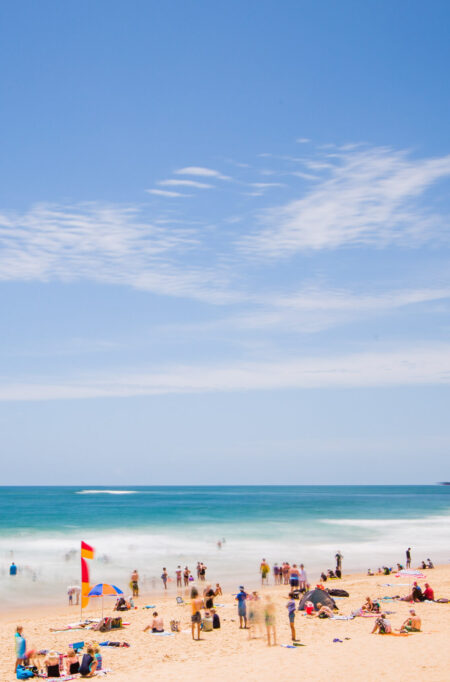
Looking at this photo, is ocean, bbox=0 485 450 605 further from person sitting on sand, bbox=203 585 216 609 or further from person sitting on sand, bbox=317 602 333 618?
person sitting on sand, bbox=317 602 333 618

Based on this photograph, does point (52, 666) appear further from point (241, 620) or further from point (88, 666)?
point (241, 620)

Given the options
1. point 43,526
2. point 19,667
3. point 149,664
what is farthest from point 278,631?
point 43,526

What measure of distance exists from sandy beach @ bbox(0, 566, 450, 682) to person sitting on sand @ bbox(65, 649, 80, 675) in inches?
33.3

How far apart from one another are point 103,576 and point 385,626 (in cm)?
1934

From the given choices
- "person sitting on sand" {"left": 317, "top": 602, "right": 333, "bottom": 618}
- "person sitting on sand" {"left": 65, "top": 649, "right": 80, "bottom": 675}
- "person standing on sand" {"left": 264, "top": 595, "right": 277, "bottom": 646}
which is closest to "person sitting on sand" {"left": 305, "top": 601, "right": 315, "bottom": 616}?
"person sitting on sand" {"left": 317, "top": 602, "right": 333, "bottom": 618}

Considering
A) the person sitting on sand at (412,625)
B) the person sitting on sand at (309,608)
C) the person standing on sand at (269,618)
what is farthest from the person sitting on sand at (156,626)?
the person sitting on sand at (412,625)

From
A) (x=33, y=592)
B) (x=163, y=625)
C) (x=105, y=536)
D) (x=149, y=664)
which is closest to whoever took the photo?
(x=149, y=664)

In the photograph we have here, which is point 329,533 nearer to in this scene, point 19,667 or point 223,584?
point 223,584

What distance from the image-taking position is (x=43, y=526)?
7338cm

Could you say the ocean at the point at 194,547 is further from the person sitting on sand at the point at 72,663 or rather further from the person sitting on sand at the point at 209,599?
the person sitting on sand at the point at 72,663

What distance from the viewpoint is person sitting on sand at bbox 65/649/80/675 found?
16.5 meters

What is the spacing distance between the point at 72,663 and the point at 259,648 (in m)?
5.27

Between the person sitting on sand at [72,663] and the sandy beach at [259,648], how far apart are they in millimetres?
845

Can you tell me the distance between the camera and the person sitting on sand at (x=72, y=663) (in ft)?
54.3
